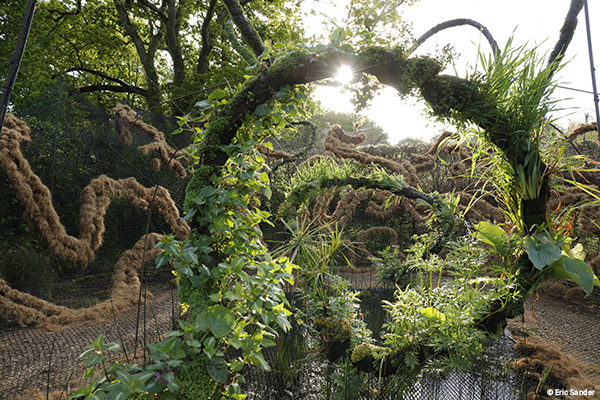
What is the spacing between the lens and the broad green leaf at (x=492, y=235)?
1.85 meters

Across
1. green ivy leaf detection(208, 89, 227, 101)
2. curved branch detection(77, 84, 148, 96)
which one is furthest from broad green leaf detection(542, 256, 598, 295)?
curved branch detection(77, 84, 148, 96)

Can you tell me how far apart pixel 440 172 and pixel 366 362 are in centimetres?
544

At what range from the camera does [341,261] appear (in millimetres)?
6480

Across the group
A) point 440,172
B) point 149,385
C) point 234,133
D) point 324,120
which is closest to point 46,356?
point 149,385

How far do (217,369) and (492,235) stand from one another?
1.57 meters

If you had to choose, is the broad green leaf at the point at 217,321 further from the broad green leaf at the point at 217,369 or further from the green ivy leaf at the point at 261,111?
the green ivy leaf at the point at 261,111

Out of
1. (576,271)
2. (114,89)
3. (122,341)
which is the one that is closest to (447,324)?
(576,271)

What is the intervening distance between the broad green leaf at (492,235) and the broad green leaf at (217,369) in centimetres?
149

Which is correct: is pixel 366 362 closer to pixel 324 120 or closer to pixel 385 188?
pixel 385 188

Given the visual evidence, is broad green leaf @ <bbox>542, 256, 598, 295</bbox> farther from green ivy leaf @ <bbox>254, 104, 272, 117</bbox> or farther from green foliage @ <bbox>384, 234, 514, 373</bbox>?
green ivy leaf @ <bbox>254, 104, 272, 117</bbox>

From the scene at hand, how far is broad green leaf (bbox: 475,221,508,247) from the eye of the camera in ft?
6.07

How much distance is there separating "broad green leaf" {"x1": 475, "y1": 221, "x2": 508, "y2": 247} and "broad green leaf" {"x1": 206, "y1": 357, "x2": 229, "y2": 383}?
58.5 inches

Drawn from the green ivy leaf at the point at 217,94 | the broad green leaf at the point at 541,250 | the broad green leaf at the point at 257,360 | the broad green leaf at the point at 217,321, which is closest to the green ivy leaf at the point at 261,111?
the green ivy leaf at the point at 217,94

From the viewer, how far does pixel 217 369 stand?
1.26 metres
